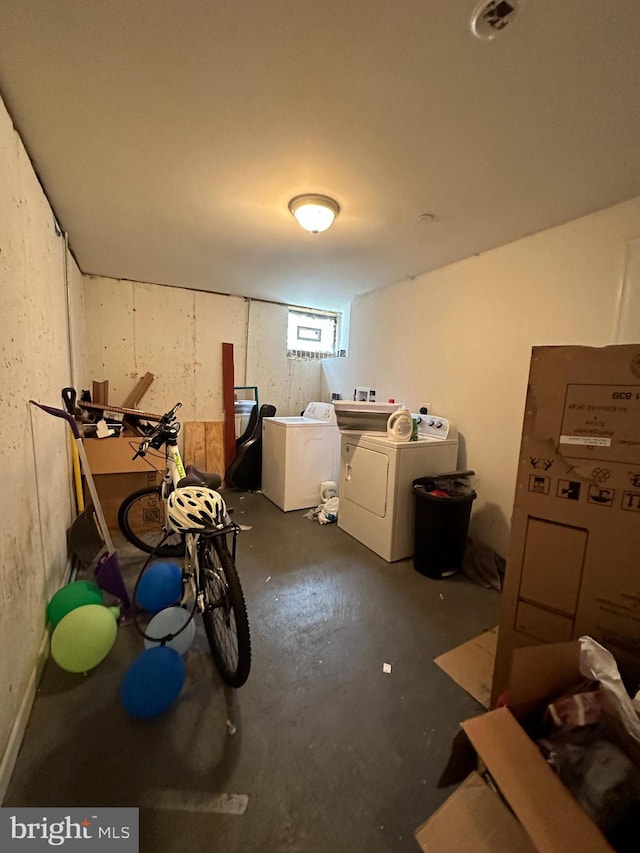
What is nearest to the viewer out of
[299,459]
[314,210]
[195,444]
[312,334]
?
[314,210]

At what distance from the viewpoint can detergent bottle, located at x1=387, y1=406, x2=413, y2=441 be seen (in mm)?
2455

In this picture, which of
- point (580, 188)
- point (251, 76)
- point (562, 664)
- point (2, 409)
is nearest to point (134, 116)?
point (251, 76)

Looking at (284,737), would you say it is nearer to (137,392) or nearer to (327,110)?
(327,110)

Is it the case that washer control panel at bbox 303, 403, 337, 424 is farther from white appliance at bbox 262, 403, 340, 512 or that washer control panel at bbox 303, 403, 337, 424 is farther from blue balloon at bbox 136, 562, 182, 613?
blue balloon at bbox 136, 562, 182, 613

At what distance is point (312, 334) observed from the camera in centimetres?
468

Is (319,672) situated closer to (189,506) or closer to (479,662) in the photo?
(479,662)

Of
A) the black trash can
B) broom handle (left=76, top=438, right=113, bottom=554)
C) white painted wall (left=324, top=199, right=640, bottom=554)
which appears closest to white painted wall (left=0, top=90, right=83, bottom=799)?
broom handle (left=76, top=438, right=113, bottom=554)

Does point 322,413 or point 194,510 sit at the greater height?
point 322,413

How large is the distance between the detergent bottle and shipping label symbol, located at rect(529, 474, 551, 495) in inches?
49.7

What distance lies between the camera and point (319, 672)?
149cm

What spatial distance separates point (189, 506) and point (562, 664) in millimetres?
1337

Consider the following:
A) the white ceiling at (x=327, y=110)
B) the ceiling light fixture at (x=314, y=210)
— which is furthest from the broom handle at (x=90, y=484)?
the ceiling light fixture at (x=314, y=210)

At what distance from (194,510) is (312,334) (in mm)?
3696

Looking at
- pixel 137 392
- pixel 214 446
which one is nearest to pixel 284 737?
pixel 214 446
